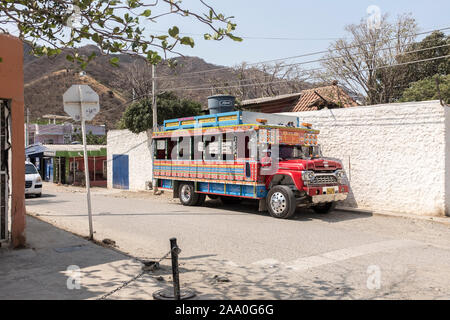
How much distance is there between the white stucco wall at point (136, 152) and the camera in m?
21.1

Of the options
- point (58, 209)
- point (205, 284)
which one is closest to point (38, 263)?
point (205, 284)

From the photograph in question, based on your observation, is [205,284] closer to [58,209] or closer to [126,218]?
[126,218]

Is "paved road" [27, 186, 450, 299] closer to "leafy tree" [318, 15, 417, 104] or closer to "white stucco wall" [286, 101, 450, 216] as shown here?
"white stucco wall" [286, 101, 450, 216]

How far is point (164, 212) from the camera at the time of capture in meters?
12.5

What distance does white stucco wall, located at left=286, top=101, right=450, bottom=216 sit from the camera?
11.1 meters

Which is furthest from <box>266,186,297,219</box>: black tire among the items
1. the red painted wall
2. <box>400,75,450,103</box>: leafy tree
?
<box>400,75,450,103</box>: leafy tree

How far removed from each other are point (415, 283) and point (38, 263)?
522 centimetres

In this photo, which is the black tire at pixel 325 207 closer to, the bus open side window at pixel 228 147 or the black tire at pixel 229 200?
the bus open side window at pixel 228 147

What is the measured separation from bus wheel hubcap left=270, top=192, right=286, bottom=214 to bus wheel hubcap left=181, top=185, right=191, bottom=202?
3.84 m

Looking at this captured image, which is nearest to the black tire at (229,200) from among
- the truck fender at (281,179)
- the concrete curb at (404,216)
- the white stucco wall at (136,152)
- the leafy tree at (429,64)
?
the truck fender at (281,179)

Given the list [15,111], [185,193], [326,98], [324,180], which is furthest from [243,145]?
[326,98]

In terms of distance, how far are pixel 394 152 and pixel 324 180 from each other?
2.48 meters

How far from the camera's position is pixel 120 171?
2323 cm

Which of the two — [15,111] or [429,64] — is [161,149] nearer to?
[15,111]
